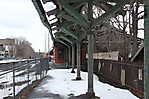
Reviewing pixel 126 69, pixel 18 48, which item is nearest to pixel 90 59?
pixel 126 69

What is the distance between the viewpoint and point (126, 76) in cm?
1198

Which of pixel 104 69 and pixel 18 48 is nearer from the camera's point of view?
pixel 104 69

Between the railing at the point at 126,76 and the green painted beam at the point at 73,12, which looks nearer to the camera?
the green painted beam at the point at 73,12

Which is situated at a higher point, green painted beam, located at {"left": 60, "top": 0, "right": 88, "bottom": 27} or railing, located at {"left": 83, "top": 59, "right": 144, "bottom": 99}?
green painted beam, located at {"left": 60, "top": 0, "right": 88, "bottom": 27}

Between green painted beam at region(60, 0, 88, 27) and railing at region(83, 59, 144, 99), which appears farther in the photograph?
railing at region(83, 59, 144, 99)

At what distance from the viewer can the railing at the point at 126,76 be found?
9.79 metres

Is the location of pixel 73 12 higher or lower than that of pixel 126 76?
higher

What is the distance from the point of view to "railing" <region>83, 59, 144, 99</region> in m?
9.79

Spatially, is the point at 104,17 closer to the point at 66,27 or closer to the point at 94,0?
the point at 94,0

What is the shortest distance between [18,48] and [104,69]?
11429 centimetres

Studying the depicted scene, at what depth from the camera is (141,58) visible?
11.9m

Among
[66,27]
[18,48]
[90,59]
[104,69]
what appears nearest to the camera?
[90,59]

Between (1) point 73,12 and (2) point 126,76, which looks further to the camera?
(2) point 126,76

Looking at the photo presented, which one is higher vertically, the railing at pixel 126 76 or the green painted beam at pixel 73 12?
the green painted beam at pixel 73 12
